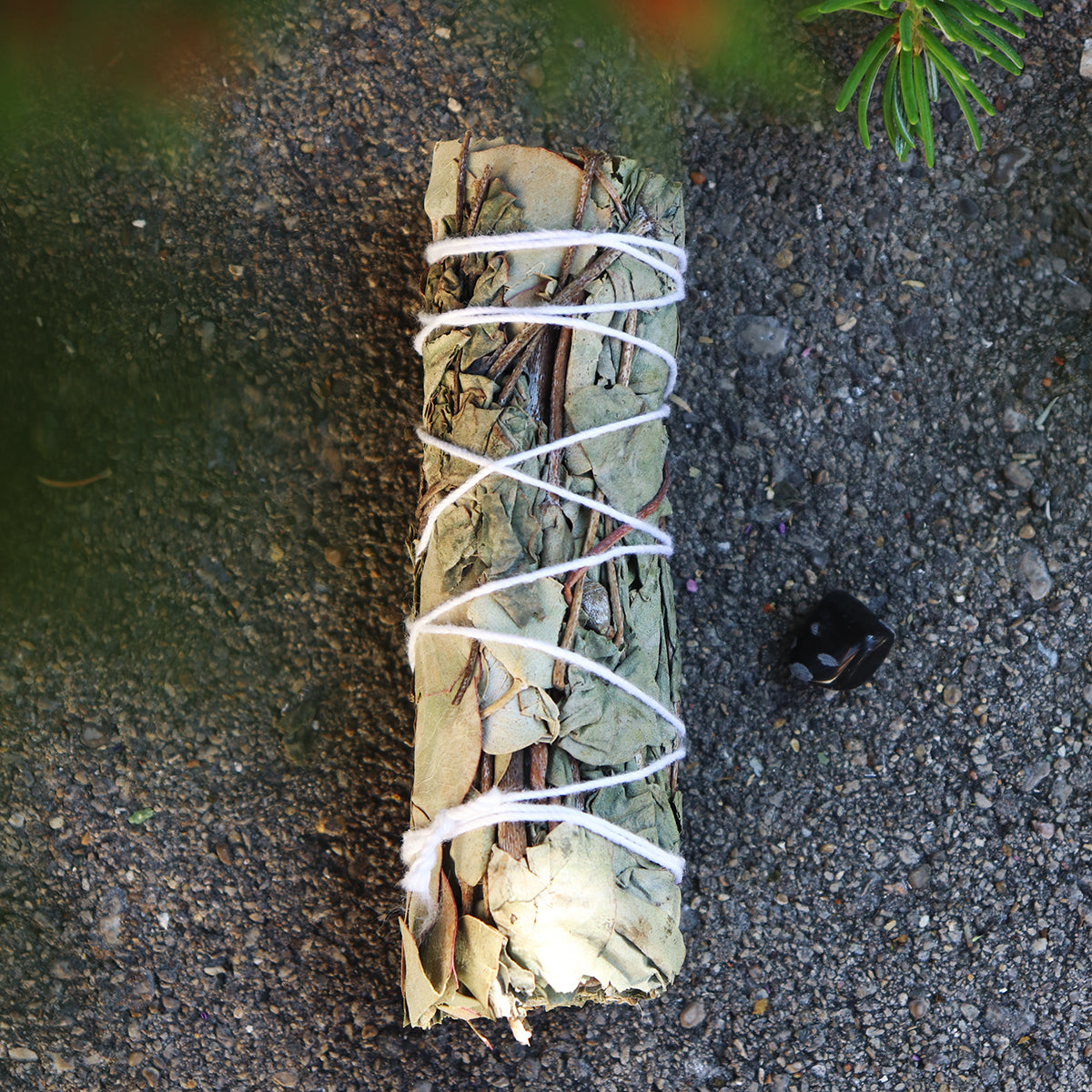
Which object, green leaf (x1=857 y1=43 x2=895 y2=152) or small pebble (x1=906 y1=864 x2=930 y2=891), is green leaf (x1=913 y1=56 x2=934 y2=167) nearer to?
green leaf (x1=857 y1=43 x2=895 y2=152)

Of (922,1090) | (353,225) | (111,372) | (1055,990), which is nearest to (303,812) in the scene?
(111,372)

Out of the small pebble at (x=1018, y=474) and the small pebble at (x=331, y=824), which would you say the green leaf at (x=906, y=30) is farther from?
the small pebble at (x=331, y=824)

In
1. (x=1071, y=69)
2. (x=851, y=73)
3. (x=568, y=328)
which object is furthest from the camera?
(x=1071, y=69)

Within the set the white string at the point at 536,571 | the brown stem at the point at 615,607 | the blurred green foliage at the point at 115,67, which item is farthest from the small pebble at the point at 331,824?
the blurred green foliage at the point at 115,67

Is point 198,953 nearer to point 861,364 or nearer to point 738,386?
point 738,386

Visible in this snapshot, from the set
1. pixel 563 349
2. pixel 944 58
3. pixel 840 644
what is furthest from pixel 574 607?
pixel 944 58

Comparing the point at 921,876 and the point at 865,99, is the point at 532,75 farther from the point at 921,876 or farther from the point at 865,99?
the point at 921,876
